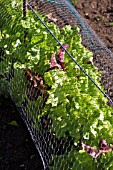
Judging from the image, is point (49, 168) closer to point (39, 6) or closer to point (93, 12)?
point (39, 6)

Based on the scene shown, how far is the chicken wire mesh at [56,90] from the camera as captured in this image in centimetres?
327

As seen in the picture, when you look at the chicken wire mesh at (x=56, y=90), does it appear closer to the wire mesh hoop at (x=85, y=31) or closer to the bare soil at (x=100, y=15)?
the wire mesh hoop at (x=85, y=31)

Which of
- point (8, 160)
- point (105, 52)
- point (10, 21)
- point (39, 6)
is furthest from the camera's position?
point (39, 6)

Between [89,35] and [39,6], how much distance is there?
0.91 m

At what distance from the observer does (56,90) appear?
3566 millimetres

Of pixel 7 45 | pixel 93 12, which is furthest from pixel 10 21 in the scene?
pixel 93 12

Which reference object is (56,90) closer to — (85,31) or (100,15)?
(85,31)

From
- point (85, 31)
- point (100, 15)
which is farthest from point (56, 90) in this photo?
point (100, 15)

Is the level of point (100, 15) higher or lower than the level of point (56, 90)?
lower

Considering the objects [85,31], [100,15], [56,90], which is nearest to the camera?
[56,90]

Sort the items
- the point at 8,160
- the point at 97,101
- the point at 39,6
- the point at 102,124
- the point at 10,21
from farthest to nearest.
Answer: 1. the point at 39,6
2. the point at 10,21
3. the point at 8,160
4. the point at 97,101
5. the point at 102,124

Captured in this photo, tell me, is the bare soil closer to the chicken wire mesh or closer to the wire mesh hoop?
the wire mesh hoop

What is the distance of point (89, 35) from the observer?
5.02 m

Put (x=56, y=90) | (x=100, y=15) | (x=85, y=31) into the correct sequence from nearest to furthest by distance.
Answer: (x=56, y=90) < (x=85, y=31) < (x=100, y=15)
